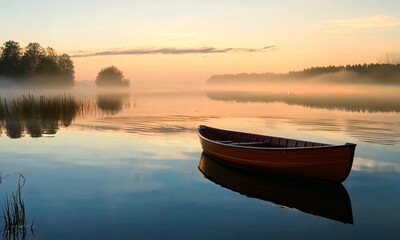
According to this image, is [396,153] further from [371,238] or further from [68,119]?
[68,119]

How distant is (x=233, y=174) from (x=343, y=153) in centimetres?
469

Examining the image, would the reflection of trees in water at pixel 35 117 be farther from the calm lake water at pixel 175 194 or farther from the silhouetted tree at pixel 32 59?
the silhouetted tree at pixel 32 59

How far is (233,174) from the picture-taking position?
56.0ft

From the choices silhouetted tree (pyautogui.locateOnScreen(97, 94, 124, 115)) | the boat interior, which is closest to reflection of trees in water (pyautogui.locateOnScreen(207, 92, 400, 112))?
silhouetted tree (pyautogui.locateOnScreen(97, 94, 124, 115))

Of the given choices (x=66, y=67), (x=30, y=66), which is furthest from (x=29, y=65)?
(x=66, y=67)

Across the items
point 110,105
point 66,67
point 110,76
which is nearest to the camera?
point 110,105

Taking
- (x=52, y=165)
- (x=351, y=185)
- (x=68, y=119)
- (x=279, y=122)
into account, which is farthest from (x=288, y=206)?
(x=68, y=119)

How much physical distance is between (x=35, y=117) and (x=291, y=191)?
26419mm

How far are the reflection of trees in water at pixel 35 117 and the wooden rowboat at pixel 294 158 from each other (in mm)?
15554

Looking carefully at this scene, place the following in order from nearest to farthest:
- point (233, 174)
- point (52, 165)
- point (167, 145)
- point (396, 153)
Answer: point (233, 174)
point (52, 165)
point (396, 153)
point (167, 145)

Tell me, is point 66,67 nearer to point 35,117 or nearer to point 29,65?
point 29,65

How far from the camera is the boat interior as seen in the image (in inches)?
680

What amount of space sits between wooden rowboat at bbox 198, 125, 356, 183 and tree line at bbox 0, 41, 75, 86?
363ft

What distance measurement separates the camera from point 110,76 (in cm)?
16862
